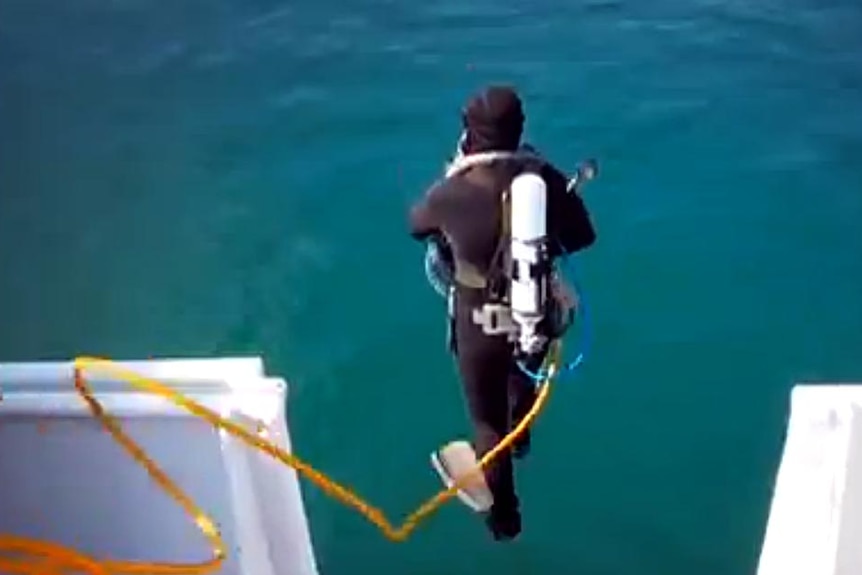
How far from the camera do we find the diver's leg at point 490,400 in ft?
11.2

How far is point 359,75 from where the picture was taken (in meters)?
6.83

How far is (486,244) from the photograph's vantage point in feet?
10.6

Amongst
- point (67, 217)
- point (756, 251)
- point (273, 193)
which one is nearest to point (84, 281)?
point (67, 217)

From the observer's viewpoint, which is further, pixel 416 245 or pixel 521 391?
pixel 416 245

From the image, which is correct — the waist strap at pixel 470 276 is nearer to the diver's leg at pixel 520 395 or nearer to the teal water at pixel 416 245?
the diver's leg at pixel 520 395

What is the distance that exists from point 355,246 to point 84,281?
1.10 metres

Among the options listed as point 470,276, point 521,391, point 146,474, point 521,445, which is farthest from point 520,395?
point 146,474

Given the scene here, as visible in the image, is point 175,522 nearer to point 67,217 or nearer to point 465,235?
point 465,235

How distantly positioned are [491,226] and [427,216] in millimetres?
172

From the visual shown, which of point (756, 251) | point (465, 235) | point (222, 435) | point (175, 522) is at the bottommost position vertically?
point (756, 251)

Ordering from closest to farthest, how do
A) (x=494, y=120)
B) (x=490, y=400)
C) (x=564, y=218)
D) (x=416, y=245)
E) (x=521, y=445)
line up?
1. (x=494, y=120)
2. (x=564, y=218)
3. (x=490, y=400)
4. (x=521, y=445)
5. (x=416, y=245)

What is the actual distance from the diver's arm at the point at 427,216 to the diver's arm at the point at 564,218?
0.25 meters

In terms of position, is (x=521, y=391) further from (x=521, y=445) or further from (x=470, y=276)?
(x=470, y=276)

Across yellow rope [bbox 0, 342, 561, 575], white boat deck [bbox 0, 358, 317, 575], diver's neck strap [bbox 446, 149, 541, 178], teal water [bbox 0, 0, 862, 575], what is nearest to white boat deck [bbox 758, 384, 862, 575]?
yellow rope [bbox 0, 342, 561, 575]
